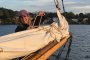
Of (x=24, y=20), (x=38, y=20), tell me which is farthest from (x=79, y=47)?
(x=24, y=20)

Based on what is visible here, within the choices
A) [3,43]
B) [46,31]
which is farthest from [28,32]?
→ [3,43]

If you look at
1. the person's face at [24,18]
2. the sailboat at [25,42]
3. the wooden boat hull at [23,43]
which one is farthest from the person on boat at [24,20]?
the wooden boat hull at [23,43]

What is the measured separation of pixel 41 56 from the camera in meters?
6.28

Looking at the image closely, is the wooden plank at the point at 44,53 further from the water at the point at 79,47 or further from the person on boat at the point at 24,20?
the water at the point at 79,47

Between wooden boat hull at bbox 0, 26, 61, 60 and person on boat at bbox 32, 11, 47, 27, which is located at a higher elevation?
person on boat at bbox 32, 11, 47, 27

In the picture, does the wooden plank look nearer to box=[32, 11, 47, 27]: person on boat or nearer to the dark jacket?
box=[32, 11, 47, 27]: person on boat

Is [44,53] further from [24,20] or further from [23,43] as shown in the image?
[24,20]

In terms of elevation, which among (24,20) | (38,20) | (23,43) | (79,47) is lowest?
(79,47)

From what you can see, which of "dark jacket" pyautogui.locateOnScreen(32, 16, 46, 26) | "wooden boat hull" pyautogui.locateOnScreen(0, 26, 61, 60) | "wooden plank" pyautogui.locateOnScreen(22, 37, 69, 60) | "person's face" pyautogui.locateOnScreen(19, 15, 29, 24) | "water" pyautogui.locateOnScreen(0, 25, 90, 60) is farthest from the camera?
"water" pyautogui.locateOnScreen(0, 25, 90, 60)

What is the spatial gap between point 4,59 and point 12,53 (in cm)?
16

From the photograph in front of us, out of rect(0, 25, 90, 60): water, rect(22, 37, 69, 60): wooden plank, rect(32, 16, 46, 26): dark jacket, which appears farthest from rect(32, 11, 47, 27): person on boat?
rect(0, 25, 90, 60): water

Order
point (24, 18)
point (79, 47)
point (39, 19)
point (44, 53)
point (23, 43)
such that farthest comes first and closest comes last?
point (79, 47) < point (39, 19) < point (24, 18) < point (44, 53) < point (23, 43)

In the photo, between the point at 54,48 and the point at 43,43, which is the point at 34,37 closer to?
the point at 43,43

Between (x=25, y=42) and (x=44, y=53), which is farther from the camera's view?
(x=44, y=53)
